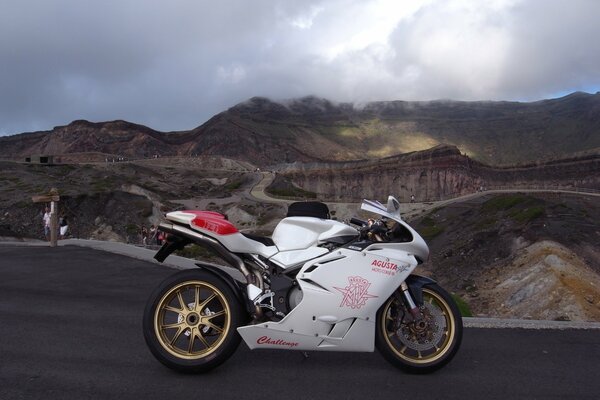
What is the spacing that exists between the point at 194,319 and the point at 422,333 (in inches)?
80.0

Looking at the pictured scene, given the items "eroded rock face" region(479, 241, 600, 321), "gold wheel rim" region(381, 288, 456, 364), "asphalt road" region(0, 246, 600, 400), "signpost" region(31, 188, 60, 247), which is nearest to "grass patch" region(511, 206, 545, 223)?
"eroded rock face" region(479, 241, 600, 321)

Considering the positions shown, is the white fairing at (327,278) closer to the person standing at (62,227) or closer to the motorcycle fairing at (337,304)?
the motorcycle fairing at (337,304)

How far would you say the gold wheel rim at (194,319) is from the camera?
4668 mm

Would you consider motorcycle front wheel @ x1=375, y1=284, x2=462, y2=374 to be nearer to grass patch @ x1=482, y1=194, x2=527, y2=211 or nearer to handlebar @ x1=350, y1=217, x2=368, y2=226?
handlebar @ x1=350, y1=217, x2=368, y2=226

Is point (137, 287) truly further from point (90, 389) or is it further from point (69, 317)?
point (90, 389)

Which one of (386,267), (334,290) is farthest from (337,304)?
(386,267)

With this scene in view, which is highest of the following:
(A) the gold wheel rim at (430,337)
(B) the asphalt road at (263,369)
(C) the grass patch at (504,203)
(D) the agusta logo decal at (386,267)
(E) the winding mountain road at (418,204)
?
(D) the agusta logo decal at (386,267)

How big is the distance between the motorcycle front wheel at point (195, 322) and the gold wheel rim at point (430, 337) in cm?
134

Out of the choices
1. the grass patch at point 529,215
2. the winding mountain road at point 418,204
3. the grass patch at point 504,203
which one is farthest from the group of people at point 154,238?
→ the winding mountain road at point 418,204

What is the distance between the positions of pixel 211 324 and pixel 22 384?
5.00 ft

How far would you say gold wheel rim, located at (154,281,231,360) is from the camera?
4.67 m

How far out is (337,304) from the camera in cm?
465

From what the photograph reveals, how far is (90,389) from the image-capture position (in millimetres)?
4180

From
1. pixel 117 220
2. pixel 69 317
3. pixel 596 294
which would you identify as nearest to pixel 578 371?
pixel 69 317
